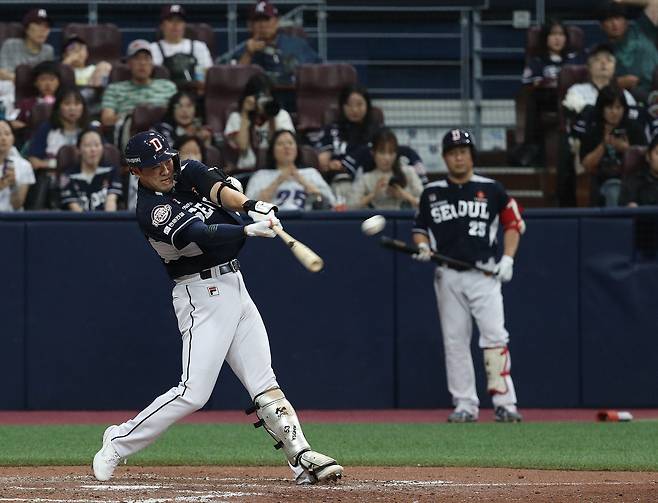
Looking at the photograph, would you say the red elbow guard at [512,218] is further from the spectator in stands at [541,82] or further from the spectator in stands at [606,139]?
the spectator in stands at [541,82]

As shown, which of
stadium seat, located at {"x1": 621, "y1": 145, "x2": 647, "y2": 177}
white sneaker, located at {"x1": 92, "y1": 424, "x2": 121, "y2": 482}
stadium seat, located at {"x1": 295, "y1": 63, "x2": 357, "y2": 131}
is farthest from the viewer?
stadium seat, located at {"x1": 295, "y1": 63, "x2": 357, "y2": 131}

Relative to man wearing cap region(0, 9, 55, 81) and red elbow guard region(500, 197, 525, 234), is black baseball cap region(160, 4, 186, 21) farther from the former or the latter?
red elbow guard region(500, 197, 525, 234)

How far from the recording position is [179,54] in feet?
42.9

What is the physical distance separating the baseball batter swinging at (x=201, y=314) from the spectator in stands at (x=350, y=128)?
→ 5.03 meters

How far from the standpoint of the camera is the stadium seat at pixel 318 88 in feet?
42.3

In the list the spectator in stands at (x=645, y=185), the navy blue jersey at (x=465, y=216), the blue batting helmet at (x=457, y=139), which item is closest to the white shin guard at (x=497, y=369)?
the navy blue jersey at (x=465, y=216)

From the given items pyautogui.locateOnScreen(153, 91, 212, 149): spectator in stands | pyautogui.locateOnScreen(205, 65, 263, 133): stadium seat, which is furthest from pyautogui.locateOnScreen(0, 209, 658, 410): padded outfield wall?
pyautogui.locateOnScreen(205, 65, 263, 133): stadium seat

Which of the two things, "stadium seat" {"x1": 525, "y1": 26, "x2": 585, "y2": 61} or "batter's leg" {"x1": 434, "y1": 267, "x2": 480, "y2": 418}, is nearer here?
"batter's leg" {"x1": 434, "y1": 267, "x2": 480, "y2": 418}

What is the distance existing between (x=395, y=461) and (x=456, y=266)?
7.90 ft

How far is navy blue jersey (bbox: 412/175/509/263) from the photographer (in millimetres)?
9812

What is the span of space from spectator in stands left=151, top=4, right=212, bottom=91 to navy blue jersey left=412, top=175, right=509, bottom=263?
3749mm

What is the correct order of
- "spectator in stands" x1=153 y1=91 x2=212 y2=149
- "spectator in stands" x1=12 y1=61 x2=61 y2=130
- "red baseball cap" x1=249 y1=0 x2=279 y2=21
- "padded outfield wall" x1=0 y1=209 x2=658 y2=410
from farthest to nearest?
"red baseball cap" x1=249 y1=0 x2=279 y2=21, "spectator in stands" x1=12 y1=61 x2=61 y2=130, "spectator in stands" x1=153 y1=91 x2=212 y2=149, "padded outfield wall" x1=0 y1=209 x2=658 y2=410

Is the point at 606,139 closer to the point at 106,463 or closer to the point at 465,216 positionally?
the point at 465,216

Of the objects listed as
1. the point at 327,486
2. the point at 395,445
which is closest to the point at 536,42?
the point at 395,445
